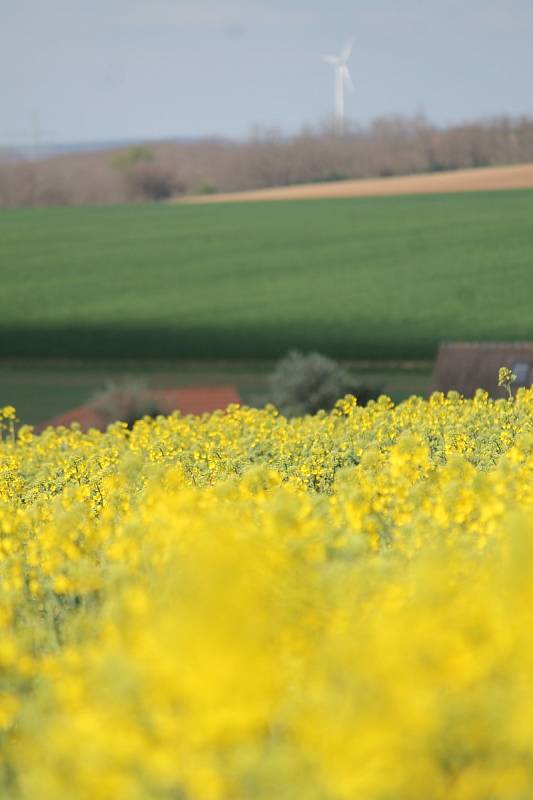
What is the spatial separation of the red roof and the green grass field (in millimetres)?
8377

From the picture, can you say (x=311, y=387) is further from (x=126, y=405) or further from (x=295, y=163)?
(x=295, y=163)

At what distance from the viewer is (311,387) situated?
1013 inches

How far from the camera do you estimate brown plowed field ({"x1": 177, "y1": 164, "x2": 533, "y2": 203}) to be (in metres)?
75.0

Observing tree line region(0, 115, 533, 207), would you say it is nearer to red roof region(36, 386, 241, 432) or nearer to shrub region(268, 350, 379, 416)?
red roof region(36, 386, 241, 432)

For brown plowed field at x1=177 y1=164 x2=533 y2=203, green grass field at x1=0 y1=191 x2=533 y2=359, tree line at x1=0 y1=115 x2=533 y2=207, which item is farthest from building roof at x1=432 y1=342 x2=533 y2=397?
tree line at x1=0 y1=115 x2=533 y2=207

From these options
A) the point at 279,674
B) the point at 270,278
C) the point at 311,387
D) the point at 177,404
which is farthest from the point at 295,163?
the point at 279,674

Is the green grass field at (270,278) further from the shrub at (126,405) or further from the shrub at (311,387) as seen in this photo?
the shrub at (126,405)

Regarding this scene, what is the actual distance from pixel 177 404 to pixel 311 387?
5.65 m

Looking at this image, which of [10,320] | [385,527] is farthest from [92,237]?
[385,527]

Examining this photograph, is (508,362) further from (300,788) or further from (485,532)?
(300,788)

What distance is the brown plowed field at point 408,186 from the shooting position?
246 ft

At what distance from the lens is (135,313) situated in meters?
47.9

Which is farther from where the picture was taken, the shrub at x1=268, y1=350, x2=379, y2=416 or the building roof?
the shrub at x1=268, y1=350, x2=379, y2=416

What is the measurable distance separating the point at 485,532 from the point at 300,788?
3.18m
